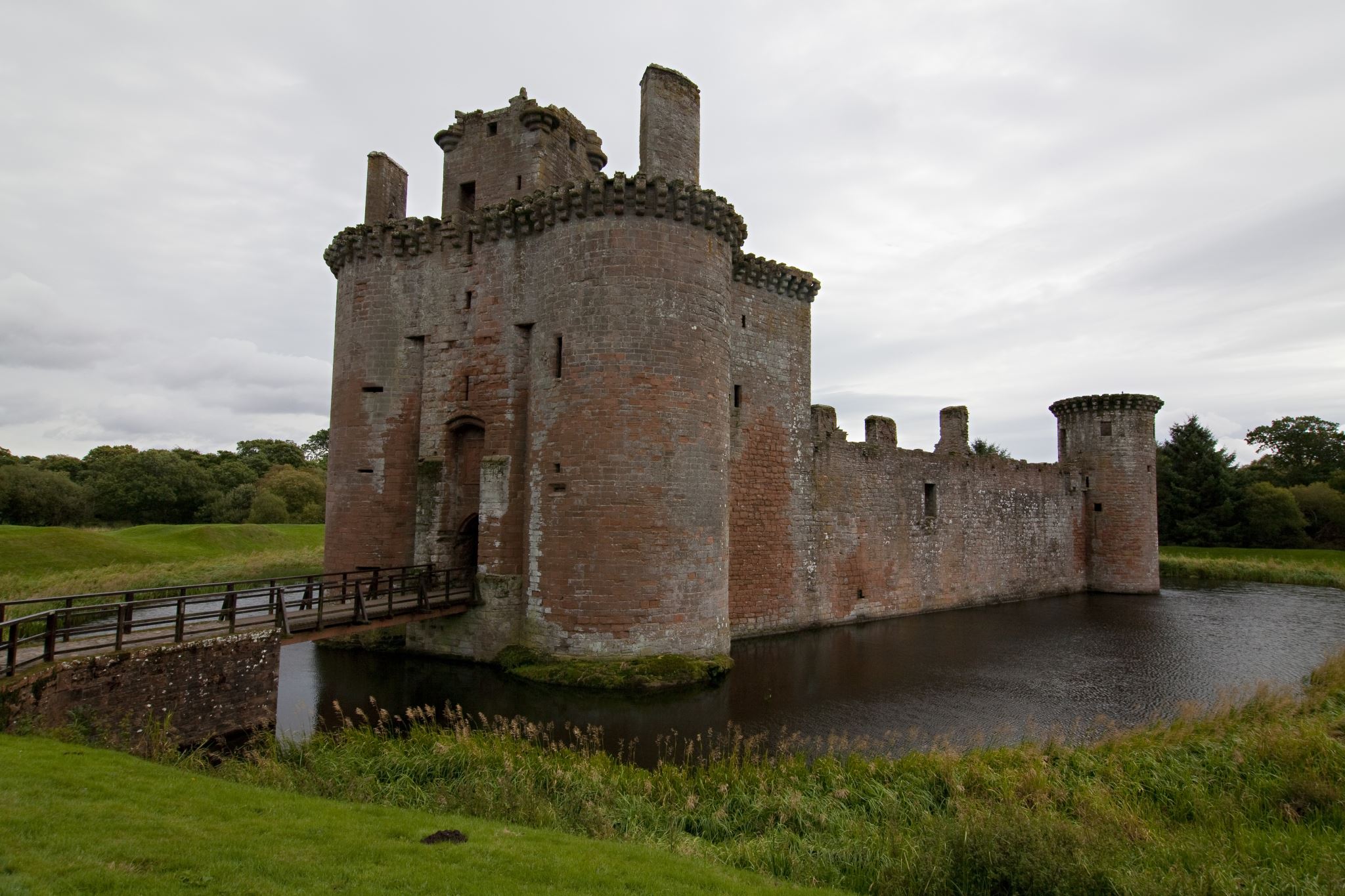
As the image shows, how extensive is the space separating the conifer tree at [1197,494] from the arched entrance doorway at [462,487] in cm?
4467

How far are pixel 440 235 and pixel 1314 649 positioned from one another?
2253 cm

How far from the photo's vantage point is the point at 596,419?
13750mm

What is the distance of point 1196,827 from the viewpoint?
6.98 metres

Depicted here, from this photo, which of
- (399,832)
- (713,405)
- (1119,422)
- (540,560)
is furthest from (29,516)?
(1119,422)

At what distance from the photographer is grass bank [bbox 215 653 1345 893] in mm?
5746

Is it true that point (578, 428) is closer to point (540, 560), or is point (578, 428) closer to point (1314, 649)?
point (540, 560)

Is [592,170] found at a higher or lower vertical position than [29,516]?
higher

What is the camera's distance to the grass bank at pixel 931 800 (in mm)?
5746

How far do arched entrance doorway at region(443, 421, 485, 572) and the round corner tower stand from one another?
2493cm

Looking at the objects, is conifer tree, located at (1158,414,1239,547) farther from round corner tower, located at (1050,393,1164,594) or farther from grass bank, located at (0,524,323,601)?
grass bank, located at (0,524,323,601)

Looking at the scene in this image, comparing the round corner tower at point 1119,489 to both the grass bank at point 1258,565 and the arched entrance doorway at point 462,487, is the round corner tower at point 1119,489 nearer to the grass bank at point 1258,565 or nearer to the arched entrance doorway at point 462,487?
the grass bank at point 1258,565

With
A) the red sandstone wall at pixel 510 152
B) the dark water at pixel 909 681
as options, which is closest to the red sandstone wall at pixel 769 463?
the dark water at pixel 909 681

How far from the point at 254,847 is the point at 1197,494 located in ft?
178

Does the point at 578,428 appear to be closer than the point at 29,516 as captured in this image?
Yes
